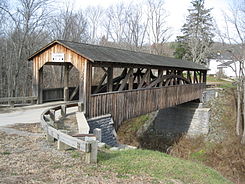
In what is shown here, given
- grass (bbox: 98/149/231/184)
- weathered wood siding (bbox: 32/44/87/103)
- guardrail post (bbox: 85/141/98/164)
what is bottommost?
grass (bbox: 98/149/231/184)

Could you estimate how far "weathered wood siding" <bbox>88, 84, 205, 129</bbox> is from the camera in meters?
10.1

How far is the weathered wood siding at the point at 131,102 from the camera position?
1009 cm

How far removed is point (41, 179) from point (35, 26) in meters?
18.3

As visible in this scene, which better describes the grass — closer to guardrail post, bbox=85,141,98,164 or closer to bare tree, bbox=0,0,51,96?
guardrail post, bbox=85,141,98,164

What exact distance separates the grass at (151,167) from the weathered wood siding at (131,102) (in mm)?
3747

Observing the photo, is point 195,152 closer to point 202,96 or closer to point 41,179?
point 202,96

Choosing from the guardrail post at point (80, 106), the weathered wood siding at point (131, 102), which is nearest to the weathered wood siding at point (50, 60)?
the guardrail post at point (80, 106)

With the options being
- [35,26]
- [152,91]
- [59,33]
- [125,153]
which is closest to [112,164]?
[125,153]

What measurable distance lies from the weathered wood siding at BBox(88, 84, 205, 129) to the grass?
375 cm

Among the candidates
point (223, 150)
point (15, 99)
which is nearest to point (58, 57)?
point (15, 99)

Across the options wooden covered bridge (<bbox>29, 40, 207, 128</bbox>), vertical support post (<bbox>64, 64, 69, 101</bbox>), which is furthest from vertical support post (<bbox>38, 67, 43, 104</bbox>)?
vertical support post (<bbox>64, 64, 69, 101</bbox>)

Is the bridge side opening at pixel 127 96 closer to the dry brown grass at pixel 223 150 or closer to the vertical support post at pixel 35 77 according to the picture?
the vertical support post at pixel 35 77

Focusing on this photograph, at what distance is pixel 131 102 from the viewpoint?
1188 cm

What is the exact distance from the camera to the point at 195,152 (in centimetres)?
1712
